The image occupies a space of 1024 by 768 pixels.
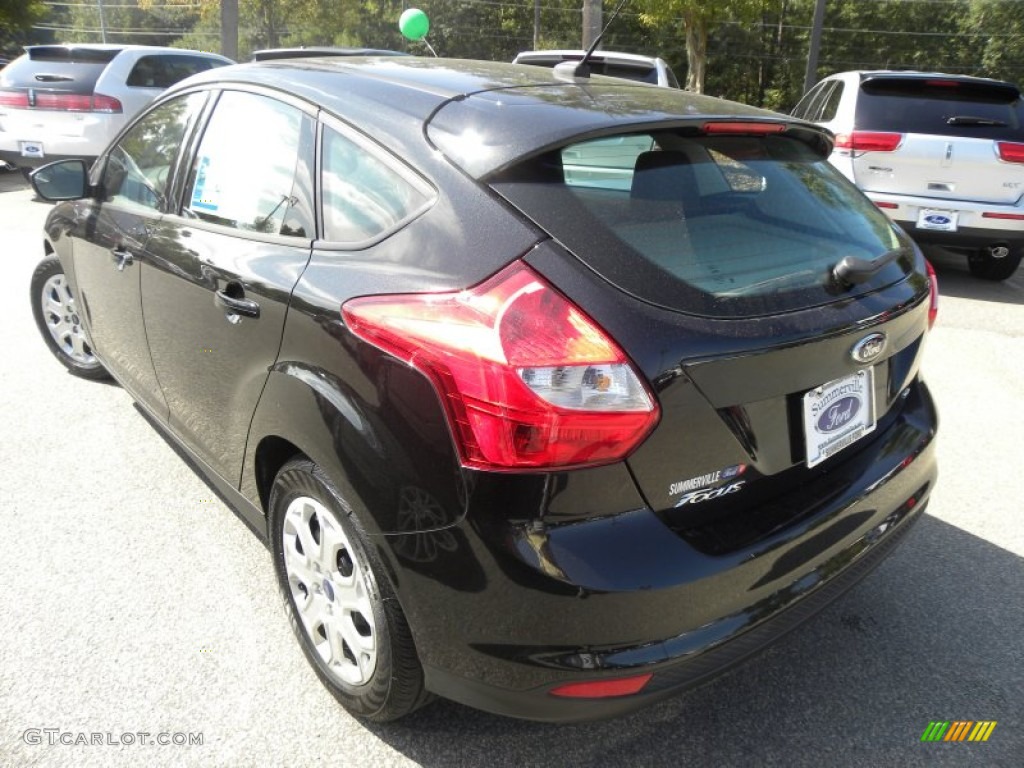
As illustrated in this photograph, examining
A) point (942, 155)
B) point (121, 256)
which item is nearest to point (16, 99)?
point (121, 256)

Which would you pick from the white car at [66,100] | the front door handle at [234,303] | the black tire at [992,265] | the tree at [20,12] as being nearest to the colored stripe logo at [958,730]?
the front door handle at [234,303]

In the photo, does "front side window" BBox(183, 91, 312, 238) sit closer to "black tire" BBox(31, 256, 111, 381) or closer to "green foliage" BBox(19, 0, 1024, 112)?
"black tire" BBox(31, 256, 111, 381)

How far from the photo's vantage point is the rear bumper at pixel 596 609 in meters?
1.63

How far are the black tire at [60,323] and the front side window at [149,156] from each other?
1.18 m

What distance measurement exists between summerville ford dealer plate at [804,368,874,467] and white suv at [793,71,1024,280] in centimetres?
497

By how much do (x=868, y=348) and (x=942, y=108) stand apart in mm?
5790

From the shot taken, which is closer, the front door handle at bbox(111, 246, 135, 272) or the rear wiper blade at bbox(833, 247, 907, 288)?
the rear wiper blade at bbox(833, 247, 907, 288)

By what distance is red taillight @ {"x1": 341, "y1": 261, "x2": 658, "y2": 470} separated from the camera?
161 cm

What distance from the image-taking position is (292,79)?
8.13 ft

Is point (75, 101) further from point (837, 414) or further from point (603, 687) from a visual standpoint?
point (603, 687)

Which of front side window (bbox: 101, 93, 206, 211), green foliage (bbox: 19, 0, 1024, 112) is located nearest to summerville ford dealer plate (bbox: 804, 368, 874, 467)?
front side window (bbox: 101, 93, 206, 211)

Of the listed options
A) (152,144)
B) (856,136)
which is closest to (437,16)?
(856,136)

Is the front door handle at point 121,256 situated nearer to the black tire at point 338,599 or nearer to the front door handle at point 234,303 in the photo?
the front door handle at point 234,303

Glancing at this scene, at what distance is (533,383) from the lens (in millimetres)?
1606
